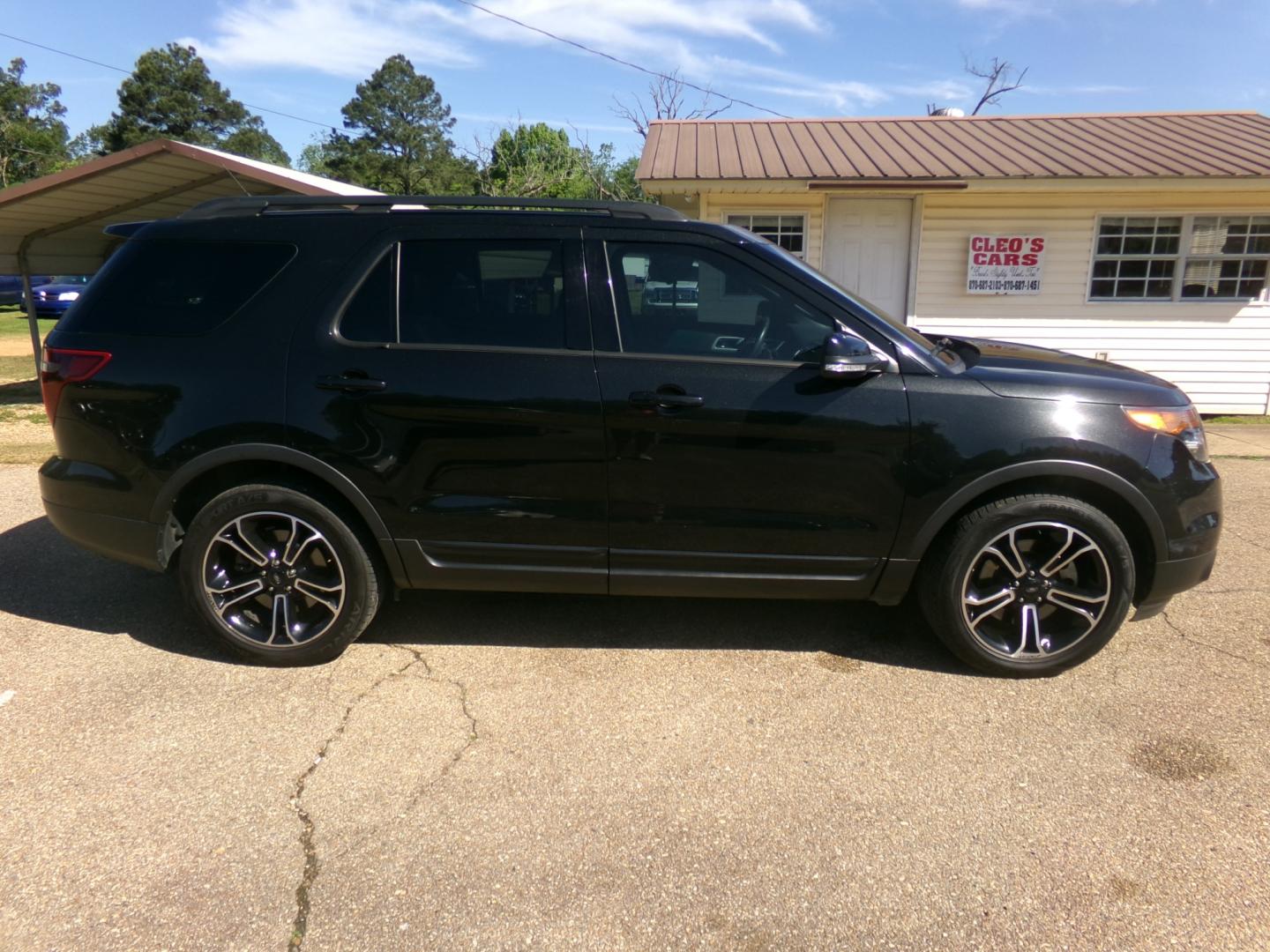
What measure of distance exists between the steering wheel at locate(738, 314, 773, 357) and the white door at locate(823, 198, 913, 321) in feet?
23.1

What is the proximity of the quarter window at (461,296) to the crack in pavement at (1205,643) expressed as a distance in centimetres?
329

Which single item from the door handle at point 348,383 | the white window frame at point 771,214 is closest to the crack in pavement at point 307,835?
the door handle at point 348,383

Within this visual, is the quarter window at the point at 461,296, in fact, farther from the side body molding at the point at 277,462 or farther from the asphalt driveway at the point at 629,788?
the asphalt driveway at the point at 629,788

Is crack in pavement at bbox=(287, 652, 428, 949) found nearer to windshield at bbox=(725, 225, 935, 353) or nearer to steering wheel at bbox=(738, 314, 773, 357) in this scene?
steering wheel at bbox=(738, 314, 773, 357)

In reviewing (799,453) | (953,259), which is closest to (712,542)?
(799,453)

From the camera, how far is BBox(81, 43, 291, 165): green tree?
5688 cm

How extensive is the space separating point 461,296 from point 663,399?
0.98 m

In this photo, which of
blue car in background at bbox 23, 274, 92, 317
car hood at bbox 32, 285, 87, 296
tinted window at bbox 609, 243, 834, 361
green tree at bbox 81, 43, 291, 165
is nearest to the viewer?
tinted window at bbox 609, 243, 834, 361

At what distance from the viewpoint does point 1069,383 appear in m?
3.42

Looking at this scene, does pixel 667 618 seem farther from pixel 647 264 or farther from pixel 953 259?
pixel 953 259

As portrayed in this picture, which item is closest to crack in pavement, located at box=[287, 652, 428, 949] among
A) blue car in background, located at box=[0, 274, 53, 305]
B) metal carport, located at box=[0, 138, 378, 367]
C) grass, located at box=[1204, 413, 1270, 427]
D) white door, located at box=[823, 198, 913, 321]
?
metal carport, located at box=[0, 138, 378, 367]

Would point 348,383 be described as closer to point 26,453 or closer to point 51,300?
point 26,453

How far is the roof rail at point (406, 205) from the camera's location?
362 centimetres

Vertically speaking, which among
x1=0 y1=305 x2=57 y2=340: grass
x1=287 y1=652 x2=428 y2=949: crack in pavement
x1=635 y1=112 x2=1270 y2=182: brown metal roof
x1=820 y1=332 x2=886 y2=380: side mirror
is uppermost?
x1=635 y1=112 x2=1270 y2=182: brown metal roof
